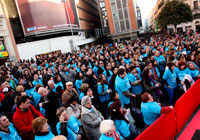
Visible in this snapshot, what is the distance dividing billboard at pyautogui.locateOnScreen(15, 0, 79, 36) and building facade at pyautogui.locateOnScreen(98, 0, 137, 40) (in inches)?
756

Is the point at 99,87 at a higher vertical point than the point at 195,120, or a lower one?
higher

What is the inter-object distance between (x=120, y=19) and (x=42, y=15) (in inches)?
1064

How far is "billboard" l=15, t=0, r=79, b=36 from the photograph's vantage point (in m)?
27.6

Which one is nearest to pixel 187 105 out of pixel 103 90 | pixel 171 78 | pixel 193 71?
pixel 171 78

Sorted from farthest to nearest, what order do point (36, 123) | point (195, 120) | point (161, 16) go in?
point (161, 16)
point (195, 120)
point (36, 123)

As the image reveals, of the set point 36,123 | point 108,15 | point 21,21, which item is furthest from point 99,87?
point 108,15

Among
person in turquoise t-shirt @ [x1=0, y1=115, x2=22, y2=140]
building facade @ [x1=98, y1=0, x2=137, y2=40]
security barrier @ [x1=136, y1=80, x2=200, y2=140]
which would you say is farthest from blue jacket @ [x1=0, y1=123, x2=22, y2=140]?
building facade @ [x1=98, y1=0, x2=137, y2=40]

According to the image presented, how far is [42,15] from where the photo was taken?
1136 inches

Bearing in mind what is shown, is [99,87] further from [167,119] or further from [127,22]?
[127,22]

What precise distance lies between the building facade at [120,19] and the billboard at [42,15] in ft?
63.0

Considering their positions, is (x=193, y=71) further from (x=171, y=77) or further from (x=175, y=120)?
(x=175, y=120)

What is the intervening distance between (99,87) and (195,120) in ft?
9.88

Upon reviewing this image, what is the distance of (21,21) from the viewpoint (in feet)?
90.2

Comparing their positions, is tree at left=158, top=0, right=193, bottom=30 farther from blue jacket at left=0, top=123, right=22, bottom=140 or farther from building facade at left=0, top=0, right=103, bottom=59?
blue jacket at left=0, top=123, right=22, bottom=140
